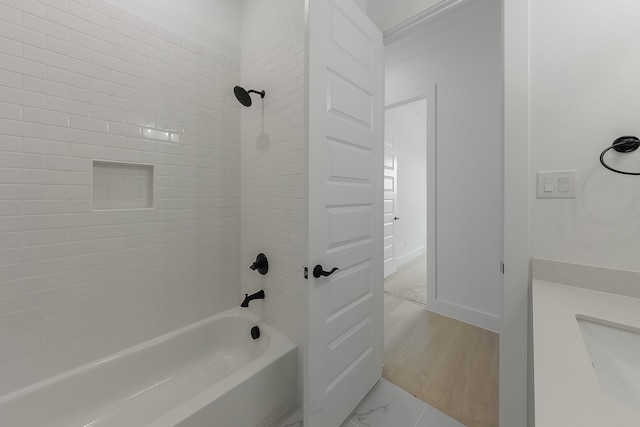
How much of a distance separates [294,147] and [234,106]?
0.76 m

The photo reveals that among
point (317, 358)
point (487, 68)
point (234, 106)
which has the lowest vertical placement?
point (317, 358)

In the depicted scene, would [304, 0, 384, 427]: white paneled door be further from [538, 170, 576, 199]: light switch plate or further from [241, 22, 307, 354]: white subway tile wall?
[538, 170, 576, 199]: light switch plate

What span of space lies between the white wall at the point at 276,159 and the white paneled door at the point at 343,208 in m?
0.27

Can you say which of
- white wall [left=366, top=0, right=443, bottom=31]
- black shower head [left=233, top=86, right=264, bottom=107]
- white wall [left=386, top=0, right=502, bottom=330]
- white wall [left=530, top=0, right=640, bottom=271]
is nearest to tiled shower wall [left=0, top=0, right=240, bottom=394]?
black shower head [left=233, top=86, right=264, bottom=107]

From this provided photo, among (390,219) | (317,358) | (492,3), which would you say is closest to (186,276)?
(317,358)

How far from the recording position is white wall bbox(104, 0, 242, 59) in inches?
57.4

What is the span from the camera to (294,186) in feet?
4.84

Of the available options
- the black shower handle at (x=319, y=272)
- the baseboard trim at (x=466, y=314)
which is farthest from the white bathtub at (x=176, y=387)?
the baseboard trim at (x=466, y=314)

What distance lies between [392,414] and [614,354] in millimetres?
1103

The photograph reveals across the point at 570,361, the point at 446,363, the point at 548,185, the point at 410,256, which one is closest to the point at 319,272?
the point at 570,361

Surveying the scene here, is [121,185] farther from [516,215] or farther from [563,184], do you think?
[563,184]

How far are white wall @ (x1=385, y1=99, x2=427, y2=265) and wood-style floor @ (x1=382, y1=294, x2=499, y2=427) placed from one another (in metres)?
1.65

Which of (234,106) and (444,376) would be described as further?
(234,106)

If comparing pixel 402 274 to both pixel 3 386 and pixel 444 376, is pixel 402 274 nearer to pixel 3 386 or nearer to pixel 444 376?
pixel 444 376
